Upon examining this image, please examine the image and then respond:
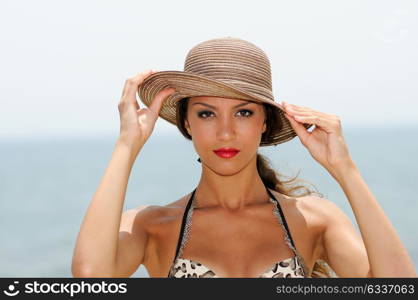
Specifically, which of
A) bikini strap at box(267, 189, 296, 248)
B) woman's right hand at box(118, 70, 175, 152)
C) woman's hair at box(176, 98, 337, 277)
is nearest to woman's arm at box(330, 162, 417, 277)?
bikini strap at box(267, 189, 296, 248)

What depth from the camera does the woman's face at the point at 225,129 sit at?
13.5ft

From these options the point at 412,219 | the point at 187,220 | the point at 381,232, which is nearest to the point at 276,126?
the point at 187,220

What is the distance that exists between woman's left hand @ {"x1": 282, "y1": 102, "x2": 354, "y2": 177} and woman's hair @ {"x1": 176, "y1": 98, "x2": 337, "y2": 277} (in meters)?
0.52

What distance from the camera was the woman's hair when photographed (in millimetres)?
4539

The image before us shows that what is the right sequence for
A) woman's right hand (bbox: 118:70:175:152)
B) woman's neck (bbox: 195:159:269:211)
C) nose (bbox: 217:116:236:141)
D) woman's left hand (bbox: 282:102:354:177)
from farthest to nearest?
woman's neck (bbox: 195:159:269:211)
nose (bbox: 217:116:236:141)
woman's right hand (bbox: 118:70:175:152)
woman's left hand (bbox: 282:102:354:177)

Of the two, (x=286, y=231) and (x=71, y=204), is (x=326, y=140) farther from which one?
(x=71, y=204)

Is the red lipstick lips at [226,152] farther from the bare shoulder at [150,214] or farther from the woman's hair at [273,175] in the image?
the bare shoulder at [150,214]

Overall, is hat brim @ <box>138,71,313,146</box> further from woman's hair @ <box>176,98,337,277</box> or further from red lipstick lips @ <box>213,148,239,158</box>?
red lipstick lips @ <box>213,148,239,158</box>

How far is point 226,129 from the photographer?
13.4 feet

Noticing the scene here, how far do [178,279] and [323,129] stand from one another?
1.32 m

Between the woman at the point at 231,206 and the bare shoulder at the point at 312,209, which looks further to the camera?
the bare shoulder at the point at 312,209

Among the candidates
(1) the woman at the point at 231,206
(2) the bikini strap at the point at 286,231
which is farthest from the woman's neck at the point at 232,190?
(2) the bikini strap at the point at 286,231

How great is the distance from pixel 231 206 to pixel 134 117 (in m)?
1.06

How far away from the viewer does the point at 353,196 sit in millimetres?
3779
